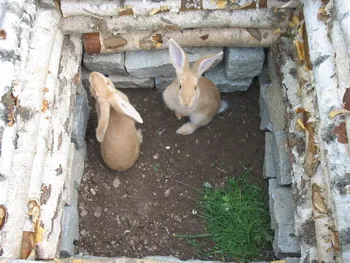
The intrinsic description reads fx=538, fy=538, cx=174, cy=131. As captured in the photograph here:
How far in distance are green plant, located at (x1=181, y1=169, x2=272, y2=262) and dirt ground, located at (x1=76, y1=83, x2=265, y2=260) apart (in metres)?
0.08

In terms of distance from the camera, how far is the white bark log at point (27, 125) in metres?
2.96

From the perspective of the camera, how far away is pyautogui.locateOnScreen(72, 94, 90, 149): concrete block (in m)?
4.16

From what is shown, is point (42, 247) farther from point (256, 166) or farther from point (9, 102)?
point (256, 166)

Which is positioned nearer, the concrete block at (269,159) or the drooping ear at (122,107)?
the drooping ear at (122,107)

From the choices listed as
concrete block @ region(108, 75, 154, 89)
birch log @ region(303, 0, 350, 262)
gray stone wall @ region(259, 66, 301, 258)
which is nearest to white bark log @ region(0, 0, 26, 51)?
concrete block @ region(108, 75, 154, 89)

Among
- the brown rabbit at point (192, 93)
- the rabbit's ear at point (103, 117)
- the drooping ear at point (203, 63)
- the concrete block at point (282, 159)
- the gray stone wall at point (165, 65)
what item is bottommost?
Answer: the concrete block at point (282, 159)

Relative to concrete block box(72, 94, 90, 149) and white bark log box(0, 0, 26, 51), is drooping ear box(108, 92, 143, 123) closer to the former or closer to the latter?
concrete block box(72, 94, 90, 149)

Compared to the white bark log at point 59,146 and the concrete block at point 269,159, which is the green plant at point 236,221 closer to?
the concrete block at point 269,159

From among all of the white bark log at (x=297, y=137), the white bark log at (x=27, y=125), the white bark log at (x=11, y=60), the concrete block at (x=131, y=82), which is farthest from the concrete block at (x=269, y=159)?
the white bark log at (x=11, y=60)

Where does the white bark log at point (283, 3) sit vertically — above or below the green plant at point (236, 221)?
above

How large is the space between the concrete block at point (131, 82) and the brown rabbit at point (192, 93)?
0.33 metres

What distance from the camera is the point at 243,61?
14.4 ft

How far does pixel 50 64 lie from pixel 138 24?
74cm

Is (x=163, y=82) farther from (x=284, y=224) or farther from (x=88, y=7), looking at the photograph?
(x=284, y=224)
